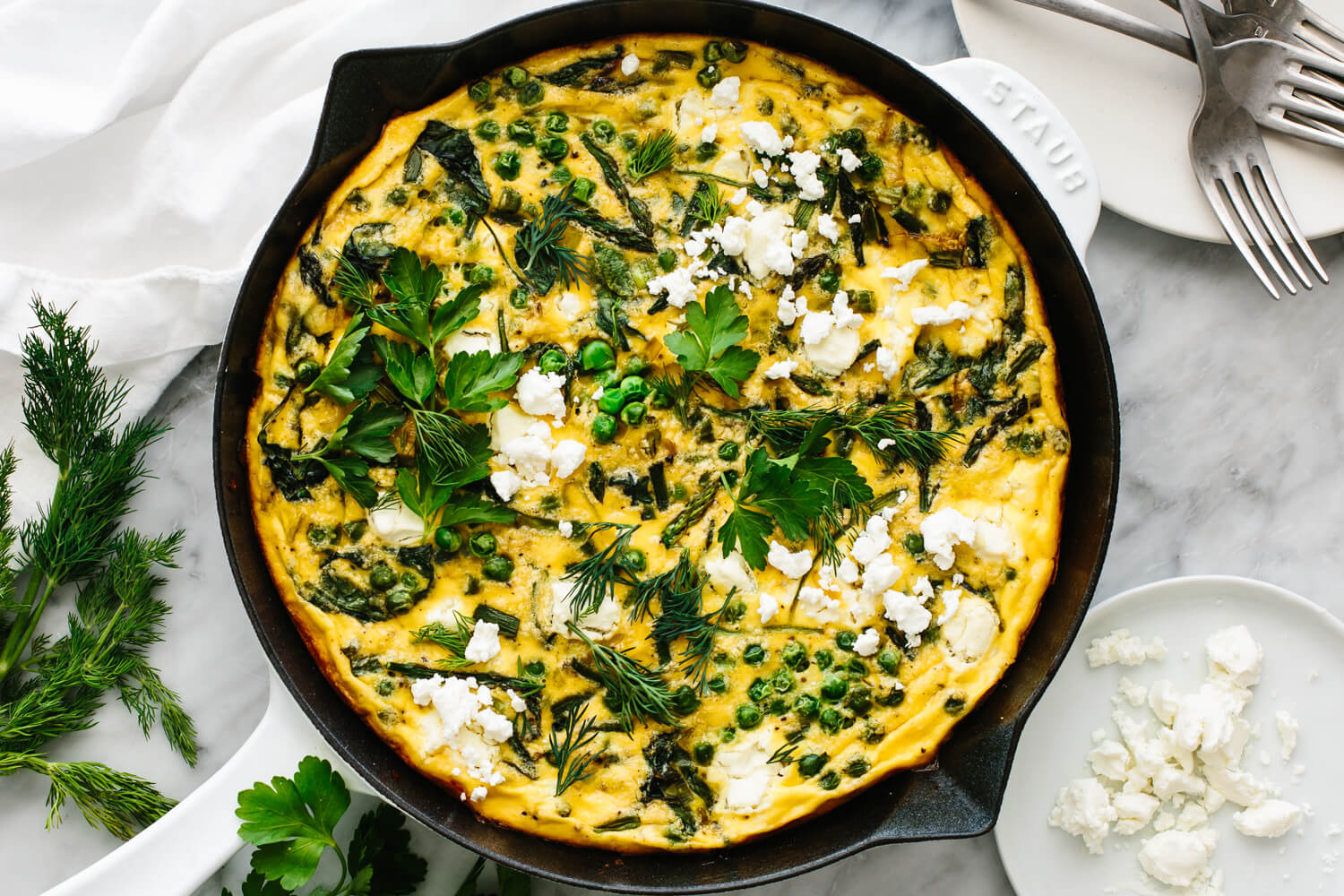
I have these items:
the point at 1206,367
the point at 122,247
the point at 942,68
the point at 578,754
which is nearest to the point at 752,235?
the point at 942,68

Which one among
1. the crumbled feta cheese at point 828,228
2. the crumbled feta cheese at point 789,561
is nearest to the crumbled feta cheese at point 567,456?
the crumbled feta cheese at point 789,561

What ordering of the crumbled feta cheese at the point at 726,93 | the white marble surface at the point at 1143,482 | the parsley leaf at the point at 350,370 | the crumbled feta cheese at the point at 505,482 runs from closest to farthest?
the parsley leaf at the point at 350,370
the crumbled feta cheese at the point at 505,482
the crumbled feta cheese at the point at 726,93
the white marble surface at the point at 1143,482

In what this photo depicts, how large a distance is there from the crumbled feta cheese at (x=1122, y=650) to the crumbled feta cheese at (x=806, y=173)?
5.68 feet

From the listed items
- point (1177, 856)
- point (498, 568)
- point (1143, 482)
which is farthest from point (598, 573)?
point (1177, 856)

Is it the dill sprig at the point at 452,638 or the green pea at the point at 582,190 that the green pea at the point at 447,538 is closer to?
the dill sprig at the point at 452,638

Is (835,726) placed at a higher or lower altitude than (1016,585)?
lower

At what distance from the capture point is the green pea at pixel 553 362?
2.96m

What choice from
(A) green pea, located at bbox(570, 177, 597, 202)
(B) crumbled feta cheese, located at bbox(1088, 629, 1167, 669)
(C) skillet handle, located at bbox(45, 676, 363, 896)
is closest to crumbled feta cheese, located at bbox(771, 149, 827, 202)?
(A) green pea, located at bbox(570, 177, 597, 202)

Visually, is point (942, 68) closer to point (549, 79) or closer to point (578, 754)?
point (549, 79)

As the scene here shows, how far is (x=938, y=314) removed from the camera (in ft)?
9.80

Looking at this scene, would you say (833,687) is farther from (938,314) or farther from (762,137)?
(762,137)

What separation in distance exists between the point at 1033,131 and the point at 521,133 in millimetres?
1493

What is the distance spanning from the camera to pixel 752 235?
2.98 meters

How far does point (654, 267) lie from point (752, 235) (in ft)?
0.99
